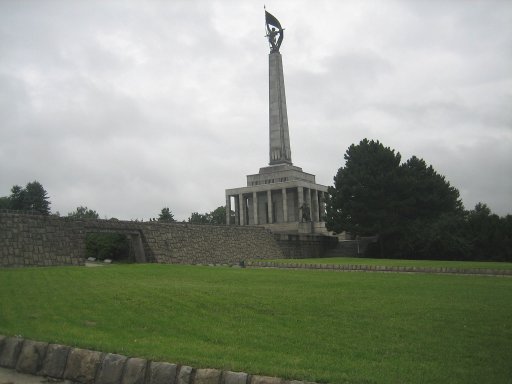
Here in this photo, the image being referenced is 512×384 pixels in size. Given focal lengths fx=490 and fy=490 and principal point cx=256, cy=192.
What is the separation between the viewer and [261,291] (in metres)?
12.7

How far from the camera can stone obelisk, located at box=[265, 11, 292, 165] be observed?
6266 centimetres

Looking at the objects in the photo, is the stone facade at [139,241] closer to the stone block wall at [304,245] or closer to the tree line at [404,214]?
the stone block wall at [304,245]

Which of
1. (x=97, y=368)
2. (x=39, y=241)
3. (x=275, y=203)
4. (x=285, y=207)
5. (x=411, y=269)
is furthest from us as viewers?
(x=275, y=203)

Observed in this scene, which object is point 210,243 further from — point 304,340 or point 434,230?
point 304,340

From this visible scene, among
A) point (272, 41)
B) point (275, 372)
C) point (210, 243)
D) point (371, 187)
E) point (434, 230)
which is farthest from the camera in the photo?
point (272, 41)

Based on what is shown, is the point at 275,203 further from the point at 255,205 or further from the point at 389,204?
the point at 389,204

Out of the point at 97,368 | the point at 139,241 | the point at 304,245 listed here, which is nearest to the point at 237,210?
the point at 304,245

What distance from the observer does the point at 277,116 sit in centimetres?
6262

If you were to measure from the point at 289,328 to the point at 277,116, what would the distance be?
55.3 m

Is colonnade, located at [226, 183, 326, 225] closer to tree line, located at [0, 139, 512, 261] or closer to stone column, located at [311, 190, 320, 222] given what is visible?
stone column, located at [311, 190, 320, 222]

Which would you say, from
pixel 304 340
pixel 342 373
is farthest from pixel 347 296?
pixel 342 373

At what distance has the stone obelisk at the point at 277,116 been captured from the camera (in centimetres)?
6266

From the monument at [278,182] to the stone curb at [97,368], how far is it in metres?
52.0

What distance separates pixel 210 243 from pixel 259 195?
2958cm
